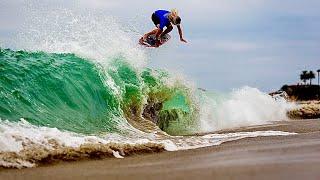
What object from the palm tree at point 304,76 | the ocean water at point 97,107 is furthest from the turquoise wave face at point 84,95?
the palm tree at point 304,76

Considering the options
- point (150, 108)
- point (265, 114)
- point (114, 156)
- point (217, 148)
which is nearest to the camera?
point (114, 156)

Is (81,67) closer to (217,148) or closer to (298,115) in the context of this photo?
(217,148)

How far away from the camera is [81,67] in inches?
443

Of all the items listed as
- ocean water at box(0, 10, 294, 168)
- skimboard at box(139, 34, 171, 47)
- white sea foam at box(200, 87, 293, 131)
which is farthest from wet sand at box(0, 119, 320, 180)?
skimboard at box(139, 34, 171, 47)

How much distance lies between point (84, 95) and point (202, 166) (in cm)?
535

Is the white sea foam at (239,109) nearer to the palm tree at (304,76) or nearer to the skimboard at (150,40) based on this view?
the skimboard at (150,40)

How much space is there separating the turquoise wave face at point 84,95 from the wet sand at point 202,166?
1972mm

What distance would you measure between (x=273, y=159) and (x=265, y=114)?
14.8 meters

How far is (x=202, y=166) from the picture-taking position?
4973 mm

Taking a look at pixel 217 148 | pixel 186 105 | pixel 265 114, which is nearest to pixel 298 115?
pixel 265 114

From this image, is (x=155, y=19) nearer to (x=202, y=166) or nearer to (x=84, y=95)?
(x=84, y=95)

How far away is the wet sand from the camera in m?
4.33

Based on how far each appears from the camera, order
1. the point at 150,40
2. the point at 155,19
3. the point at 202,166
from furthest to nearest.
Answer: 1. the point at 150,40
2. the point at 155,19
3. the point at 202,166

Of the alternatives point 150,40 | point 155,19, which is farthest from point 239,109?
point 155,19
